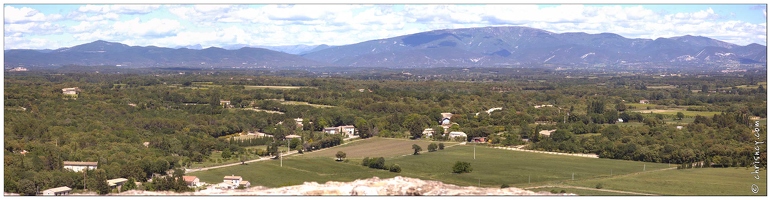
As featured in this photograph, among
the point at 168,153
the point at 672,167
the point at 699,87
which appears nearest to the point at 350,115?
the point at 168,153

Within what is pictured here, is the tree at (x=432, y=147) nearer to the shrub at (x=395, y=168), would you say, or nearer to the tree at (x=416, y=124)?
the shrub at (x=395, y=168)

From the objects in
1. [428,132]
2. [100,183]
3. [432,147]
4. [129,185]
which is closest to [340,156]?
[432,147]

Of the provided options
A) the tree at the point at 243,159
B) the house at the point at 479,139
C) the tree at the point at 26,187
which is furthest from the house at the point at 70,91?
the tree at the point at 26,187

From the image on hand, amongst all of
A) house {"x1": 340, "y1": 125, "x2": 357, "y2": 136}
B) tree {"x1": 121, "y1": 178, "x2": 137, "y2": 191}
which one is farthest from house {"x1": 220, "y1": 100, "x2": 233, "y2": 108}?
tree {"x1": 121, "y1": 178, "x2": 137, "y2": 191}

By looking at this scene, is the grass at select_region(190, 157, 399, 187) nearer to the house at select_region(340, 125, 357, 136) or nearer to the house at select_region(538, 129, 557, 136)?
the house at select_region(340, 125, 357, 136)

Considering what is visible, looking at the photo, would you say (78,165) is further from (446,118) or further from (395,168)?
(446,118)
